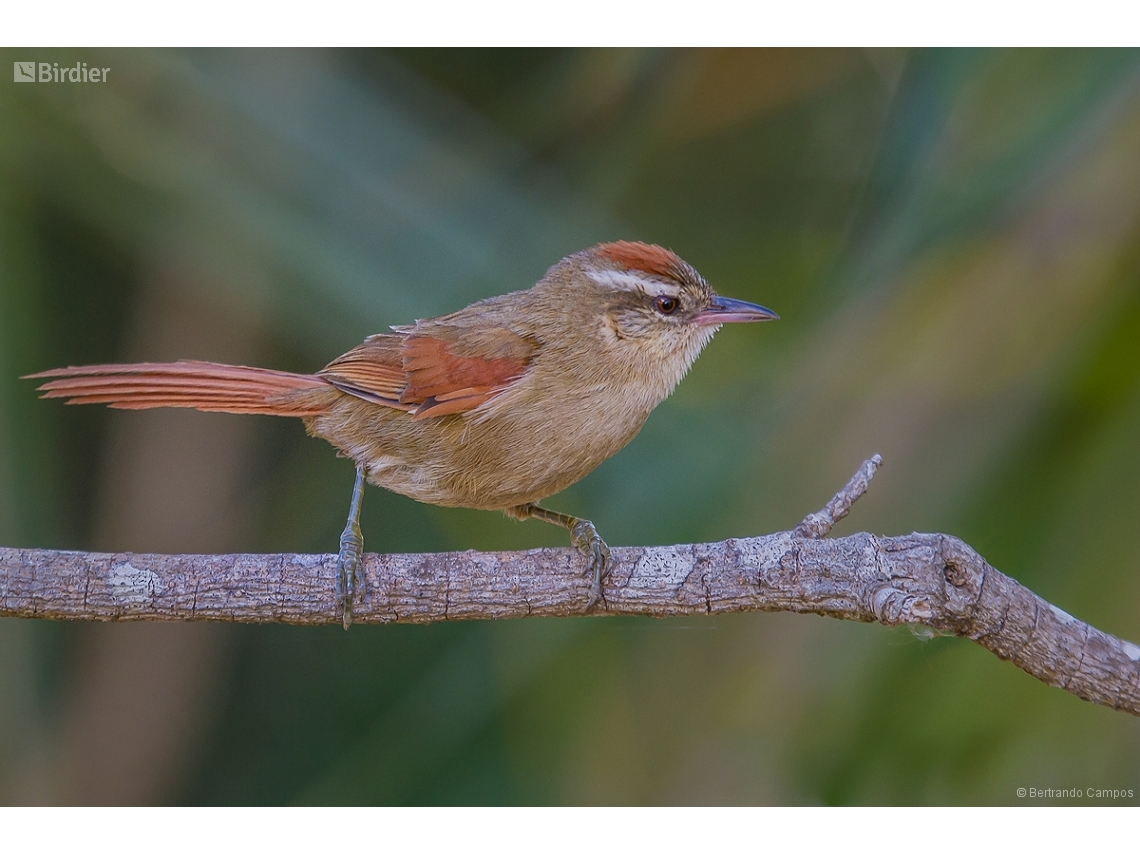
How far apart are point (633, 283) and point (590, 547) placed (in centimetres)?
70

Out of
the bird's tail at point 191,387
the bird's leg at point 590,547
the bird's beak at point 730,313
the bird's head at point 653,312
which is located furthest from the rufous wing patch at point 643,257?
the bird's tail at point 191,387

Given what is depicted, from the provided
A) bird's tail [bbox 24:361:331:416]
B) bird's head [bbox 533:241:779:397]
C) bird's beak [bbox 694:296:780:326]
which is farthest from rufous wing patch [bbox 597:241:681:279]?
bird's tail [bbox 24:361:331:416]

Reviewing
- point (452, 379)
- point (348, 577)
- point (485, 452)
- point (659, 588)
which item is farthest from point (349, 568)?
point (659, 588)

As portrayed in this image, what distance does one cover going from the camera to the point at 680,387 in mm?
2797

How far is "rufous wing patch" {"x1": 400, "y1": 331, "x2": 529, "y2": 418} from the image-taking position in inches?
96.7

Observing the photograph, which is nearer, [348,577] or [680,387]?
[348,577]

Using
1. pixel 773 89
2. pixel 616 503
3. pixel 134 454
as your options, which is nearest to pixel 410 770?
pixel 616 503

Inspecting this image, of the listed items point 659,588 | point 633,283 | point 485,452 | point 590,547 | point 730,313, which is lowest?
point 659,588

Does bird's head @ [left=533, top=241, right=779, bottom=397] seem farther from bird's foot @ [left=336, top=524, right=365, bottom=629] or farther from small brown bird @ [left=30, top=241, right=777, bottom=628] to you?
bird's foot @ [left=336, top=524, right=365, bottom=629]

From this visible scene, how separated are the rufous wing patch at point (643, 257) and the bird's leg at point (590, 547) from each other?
67 centimetres

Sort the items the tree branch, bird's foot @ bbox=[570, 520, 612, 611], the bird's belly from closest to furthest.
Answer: the tree branch < bird's foot @ bbox=[570, 520, 612, 611] < the bird's belly

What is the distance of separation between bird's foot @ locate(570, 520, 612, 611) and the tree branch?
19 mm

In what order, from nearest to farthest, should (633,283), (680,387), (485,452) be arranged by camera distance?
(485,452) < (633,283) < (680,387)

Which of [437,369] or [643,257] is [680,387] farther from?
[437,369]
